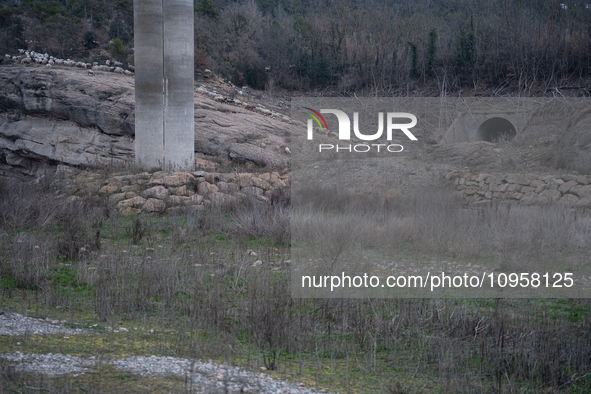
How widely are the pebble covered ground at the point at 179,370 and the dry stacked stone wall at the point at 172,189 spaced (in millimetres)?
7856

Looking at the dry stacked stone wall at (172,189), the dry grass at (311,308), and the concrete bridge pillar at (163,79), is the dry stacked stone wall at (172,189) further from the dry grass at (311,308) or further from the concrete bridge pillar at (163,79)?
the dry grass at (311,308)

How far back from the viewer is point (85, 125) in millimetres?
18906

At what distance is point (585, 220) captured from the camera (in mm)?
9875

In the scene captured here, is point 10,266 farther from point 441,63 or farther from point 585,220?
point 441,63

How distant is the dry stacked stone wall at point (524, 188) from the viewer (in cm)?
1286

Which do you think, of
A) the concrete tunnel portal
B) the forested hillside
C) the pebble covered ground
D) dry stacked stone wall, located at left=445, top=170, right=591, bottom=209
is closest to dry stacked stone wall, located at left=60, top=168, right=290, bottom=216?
dry stacked stone wall, located at left=445, top=170, right=591, bottom=209

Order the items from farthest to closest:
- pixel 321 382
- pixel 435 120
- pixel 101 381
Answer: pixel 435 120 → pixel 321 382 → pixel 101 381

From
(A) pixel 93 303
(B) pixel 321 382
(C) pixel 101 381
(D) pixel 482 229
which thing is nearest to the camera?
A: (C) pixel 101 381

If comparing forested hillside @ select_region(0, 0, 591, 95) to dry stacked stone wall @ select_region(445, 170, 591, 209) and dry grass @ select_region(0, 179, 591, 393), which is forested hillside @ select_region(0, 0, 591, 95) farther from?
dry grass @ select_region(0, 179, 591, 393)

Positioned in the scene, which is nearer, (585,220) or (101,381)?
→ (101,381)

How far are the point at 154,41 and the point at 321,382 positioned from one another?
43.3 ft

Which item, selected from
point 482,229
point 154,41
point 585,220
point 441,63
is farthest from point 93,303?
point 441,63

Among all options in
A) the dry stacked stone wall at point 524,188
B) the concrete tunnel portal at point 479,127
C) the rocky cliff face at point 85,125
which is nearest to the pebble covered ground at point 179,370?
the dry stacked stone wall at point 524,188

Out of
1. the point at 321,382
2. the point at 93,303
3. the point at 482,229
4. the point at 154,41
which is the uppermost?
the point at 154,41
